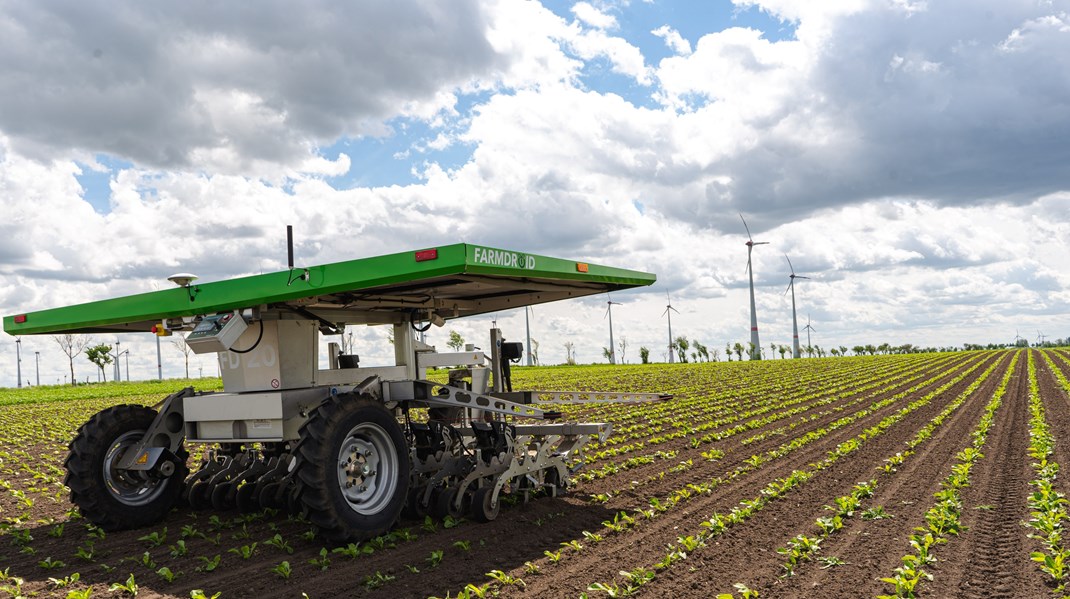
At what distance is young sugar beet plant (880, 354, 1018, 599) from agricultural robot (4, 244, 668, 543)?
11.1 feet

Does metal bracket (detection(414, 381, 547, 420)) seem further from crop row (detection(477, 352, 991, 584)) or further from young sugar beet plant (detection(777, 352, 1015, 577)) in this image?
young sugar beet plant (detection(777, 352, 1015, 577))

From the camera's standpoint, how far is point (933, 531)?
7012mm

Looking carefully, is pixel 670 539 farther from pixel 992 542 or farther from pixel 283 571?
pixel 283 571

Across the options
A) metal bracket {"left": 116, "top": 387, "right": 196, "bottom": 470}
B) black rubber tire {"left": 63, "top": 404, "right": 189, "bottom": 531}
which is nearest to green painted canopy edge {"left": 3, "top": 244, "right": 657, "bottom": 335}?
metal bracket {"left": 116, "top": 387, "right": 196, "bottom": 470}

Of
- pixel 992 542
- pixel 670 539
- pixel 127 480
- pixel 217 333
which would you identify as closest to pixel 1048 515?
pixel 992 542

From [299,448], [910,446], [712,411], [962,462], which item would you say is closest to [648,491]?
[299,448]

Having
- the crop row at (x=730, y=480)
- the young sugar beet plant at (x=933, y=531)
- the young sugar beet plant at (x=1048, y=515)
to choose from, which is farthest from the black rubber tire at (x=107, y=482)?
the young sugar beet plant at (x=1048, y=515)

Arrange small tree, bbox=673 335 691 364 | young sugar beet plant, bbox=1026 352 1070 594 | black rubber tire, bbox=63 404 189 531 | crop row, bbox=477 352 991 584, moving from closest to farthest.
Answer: young sugar beet plant, bbox=1026 352 1070 594
crop row, bbox=477 352 991 584
black rubber tire, bbox=63 404 189 531
small tree, bbox=673 335 691 364

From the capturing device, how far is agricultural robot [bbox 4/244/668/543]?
6500 mm

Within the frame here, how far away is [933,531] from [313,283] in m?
6.01

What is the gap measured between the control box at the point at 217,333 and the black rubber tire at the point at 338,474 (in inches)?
47.3

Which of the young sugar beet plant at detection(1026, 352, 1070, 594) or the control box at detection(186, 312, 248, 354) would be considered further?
the control box at detection(186, 312, 248, 354)

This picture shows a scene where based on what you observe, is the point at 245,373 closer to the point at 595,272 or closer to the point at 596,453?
the point at 595,272

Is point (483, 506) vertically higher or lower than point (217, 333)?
lower
